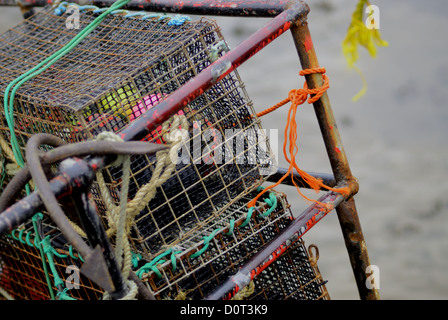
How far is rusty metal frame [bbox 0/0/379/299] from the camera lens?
107 cm

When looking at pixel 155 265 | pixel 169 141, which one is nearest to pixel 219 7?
pixel 169 141

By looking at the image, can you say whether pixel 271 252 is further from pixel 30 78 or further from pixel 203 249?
pixel 30 78

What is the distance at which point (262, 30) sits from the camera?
1.52m

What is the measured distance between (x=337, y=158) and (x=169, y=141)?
72cm

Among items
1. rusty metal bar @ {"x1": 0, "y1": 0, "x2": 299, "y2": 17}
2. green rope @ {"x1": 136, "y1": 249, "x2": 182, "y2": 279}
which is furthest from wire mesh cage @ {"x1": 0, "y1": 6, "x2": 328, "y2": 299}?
rusty metal bar @ {"x1": 0, "y1": 0, "x2": 299, "y2": 17}

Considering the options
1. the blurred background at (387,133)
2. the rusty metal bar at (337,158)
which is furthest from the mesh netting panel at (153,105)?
the blurred background at (387,133)

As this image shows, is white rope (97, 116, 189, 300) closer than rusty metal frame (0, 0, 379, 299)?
No

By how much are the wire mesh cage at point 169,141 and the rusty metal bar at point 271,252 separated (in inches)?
3.1

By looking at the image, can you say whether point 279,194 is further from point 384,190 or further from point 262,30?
point 384,190

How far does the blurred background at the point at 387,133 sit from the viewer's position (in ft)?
9.43

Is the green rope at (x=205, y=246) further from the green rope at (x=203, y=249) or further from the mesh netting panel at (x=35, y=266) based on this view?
the mesh netting panel at (x=35, y=266)

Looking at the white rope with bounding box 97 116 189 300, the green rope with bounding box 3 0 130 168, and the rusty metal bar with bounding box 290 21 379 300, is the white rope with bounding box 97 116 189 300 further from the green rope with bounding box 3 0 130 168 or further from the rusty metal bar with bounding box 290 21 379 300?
the rusty metal bar with bounding box 290 21 379 300
